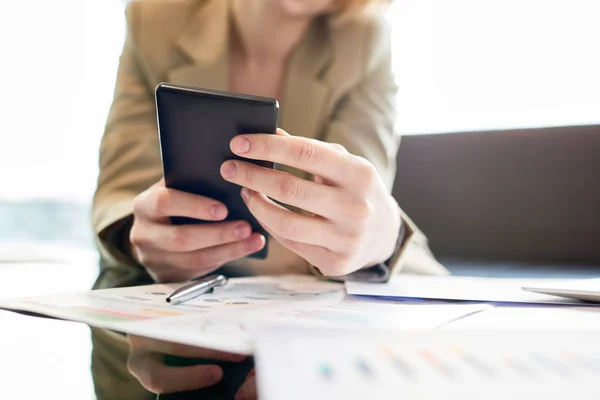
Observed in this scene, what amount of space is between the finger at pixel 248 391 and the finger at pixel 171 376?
16 millimetres

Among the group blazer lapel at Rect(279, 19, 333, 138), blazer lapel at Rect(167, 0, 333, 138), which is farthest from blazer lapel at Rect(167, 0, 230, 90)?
blazer lapel at Rect(279, 19, 333, 138)

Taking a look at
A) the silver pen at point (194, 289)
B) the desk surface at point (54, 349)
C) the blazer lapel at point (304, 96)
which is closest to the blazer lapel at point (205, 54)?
the blazer lapel at point (304, 96)

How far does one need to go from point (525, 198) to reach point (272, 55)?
754mm

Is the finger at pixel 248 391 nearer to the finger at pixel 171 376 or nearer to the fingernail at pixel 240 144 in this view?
the finger at pixel 171 376

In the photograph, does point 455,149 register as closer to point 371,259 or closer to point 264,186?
point 371,259

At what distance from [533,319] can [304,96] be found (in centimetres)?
64

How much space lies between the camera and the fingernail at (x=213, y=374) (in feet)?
0.69

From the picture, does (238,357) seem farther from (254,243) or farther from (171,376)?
(254,243)

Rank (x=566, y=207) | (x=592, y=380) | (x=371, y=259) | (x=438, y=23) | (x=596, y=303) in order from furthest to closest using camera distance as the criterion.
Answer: (x=438, y=23) < (x=566, y=207) < (x=371, y=259) < (x=596, y=303) < (x=592, y=380)

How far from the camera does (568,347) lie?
0.73 feet

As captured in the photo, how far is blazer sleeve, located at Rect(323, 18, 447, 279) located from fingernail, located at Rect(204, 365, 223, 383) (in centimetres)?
61

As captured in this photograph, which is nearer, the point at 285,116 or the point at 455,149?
the point at 285,116

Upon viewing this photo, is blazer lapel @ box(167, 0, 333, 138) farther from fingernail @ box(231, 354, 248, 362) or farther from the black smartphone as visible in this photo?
fingernail @ box(231, 354, 248, 362)

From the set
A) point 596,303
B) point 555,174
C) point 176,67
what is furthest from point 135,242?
point 555,174
